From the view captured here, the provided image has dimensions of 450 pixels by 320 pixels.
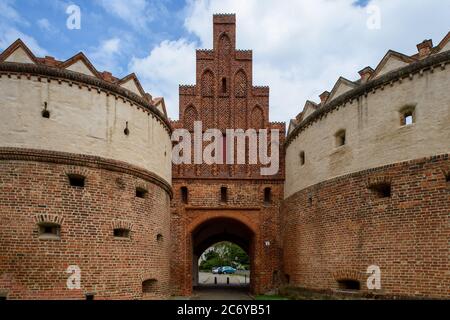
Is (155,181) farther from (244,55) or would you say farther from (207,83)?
(244,55)

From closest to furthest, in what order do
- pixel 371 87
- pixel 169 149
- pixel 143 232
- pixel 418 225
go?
pixel 418 225
pixel 371 87
pixel 143 232
pixel 169 149

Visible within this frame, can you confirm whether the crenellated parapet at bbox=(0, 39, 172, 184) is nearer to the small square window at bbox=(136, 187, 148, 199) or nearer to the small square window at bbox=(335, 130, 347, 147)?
the small square window at bbox=(136, 187, 148, 199)

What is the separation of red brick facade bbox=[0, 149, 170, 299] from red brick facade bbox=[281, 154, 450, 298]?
652cm

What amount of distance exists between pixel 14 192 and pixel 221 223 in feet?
44.6

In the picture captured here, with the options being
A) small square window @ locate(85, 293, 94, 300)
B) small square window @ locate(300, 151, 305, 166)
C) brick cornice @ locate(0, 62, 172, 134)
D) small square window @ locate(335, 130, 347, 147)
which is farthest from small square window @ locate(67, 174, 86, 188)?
small square window @ locate(300, 151, 305, 166)

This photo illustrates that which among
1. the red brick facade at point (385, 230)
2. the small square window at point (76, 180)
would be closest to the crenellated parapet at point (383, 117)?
the red brick facade at point (385, 230)

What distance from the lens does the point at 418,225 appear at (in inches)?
458

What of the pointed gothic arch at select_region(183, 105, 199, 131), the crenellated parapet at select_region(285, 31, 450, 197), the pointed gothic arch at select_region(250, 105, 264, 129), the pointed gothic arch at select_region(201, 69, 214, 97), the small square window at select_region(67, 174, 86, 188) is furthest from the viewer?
the pointed gothic arch at select_region(201, 69, 214, 97)

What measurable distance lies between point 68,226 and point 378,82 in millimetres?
10641

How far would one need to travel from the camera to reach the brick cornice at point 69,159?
1184 cm

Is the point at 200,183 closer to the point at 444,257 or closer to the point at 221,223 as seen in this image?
the point at 221,223

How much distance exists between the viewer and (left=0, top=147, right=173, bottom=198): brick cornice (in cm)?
1184

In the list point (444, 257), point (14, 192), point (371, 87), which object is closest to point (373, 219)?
point (444, 257)

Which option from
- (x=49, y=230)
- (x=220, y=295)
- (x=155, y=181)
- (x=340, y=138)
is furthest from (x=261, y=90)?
(x=49, y=230)
